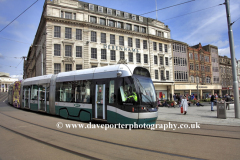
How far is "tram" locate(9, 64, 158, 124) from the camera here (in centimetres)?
787

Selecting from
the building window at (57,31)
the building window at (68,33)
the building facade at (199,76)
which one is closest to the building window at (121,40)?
the building window at (68,33)

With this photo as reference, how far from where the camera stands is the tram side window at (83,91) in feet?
32.2

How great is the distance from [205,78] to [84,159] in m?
48.7

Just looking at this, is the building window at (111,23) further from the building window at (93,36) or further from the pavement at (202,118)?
the pavement at (202,118)

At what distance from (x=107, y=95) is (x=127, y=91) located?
1.29 metres

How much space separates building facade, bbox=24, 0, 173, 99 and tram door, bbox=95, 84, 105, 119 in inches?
739

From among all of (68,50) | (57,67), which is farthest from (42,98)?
(68,50)

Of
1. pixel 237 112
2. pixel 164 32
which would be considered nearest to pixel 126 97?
pixel 237 112

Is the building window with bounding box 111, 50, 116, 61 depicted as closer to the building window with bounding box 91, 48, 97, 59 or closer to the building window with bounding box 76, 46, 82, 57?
the building window with bounding box 91, 48, 97, 59

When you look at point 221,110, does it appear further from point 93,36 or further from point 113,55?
point 93,36

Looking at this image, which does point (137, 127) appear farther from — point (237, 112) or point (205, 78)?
point (205, 78)

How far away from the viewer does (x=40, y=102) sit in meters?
14.2

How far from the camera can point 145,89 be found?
823 centimetres

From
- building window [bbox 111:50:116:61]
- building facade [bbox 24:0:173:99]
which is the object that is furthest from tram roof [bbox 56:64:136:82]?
building window [bbox 111:50:116:61]
